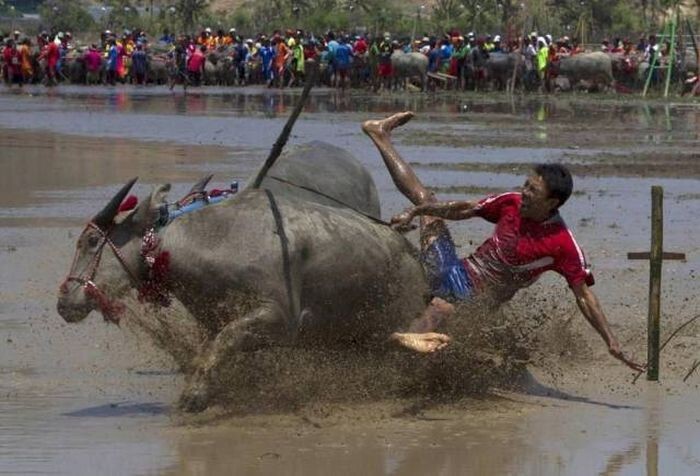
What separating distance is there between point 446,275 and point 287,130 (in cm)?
130

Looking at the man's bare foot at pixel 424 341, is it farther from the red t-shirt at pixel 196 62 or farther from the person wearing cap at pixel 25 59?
the person wearing cap at pixel 25 59

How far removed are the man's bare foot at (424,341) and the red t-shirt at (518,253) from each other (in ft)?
1.60

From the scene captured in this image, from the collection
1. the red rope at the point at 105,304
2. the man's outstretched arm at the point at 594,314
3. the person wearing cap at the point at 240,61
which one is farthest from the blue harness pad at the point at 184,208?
the person wearing cap at the point at 240,61

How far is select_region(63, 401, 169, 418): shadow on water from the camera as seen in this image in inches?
309

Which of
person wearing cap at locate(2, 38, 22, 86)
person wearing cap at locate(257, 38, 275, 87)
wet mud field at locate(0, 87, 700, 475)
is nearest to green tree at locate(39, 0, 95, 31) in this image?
person wearing cap at locate(2, 38, 22, 86)

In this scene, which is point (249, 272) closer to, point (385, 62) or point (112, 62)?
point (385, 62)

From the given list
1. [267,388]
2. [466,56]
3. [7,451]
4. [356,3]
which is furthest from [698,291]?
[356,3]

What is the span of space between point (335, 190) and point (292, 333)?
4.65ft

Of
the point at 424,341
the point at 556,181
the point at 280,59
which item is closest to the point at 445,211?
the point at 556,181

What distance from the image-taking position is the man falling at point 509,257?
815cm

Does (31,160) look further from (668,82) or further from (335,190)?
(668,82)

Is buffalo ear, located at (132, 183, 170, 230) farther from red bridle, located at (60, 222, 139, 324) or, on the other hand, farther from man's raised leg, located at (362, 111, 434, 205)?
man's raised leg, located at (362, 111, 434, 205)

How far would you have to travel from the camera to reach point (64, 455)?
7.03 meters

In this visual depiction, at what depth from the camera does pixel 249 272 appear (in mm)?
7609
